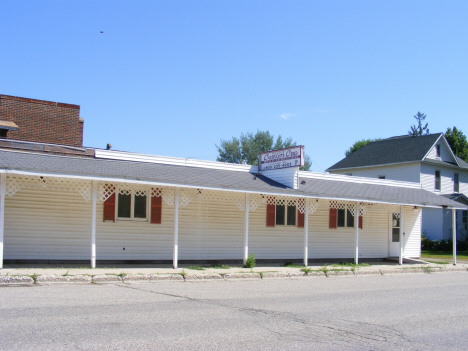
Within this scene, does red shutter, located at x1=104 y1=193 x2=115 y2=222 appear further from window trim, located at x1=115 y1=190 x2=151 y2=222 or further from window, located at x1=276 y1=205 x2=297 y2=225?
window, located at x1=276 y1=205 x2=297 y2=225

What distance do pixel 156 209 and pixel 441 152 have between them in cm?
2918

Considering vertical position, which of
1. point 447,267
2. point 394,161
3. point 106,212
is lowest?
point 447,267

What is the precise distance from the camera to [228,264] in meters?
18.4

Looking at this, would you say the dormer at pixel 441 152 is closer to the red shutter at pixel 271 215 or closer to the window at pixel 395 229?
the window at pixel 395 229

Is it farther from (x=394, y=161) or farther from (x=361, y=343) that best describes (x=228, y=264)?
(x=394, y=161)

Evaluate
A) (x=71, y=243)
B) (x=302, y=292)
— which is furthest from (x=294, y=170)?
(x=71, y=243)

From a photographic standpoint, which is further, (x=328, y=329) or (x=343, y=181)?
(x=343, y=181)

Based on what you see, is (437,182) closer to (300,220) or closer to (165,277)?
(300,220)

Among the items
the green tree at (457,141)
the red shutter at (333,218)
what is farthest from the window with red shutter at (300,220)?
the green tree at (457,141)

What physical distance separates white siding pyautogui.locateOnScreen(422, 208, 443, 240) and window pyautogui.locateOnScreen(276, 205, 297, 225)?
1961 centimetres

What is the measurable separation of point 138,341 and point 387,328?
397 centimetres

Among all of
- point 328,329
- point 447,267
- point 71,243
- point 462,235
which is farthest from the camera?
point 462,235

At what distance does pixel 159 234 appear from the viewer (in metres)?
17.2

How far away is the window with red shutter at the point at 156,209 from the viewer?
55.2ft
